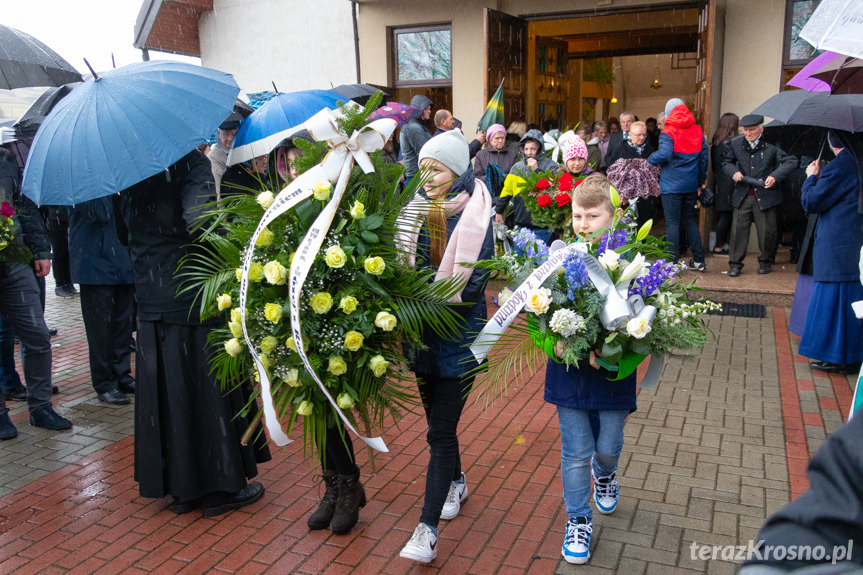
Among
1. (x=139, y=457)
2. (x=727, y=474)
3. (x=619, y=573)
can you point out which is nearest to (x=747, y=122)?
(x=727, y=474)

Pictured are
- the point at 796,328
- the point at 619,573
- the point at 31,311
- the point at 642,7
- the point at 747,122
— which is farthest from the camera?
the point at 642,7

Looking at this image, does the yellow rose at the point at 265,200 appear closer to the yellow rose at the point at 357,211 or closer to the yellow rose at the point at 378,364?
the yellow rose at the point at 357,211

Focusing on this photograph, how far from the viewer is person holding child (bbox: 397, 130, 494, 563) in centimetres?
323

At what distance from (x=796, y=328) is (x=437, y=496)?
455 cm

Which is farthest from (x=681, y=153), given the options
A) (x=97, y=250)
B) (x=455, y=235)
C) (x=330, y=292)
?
(x=330, y=292)

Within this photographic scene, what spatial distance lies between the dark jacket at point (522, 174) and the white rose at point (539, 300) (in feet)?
13.3

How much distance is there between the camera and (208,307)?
332cm

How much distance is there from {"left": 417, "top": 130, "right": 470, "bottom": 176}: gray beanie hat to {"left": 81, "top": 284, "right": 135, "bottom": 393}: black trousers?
11.6 ft

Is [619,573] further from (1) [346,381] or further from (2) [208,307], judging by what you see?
(2) [208,307]

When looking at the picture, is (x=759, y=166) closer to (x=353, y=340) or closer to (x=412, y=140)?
(x=412, y=140)

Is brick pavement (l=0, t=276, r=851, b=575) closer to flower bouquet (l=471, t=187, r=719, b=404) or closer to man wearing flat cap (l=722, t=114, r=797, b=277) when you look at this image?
flower bouquet (l=471, t=187, r=719, b=404)

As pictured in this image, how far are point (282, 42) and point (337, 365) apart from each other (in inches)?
440

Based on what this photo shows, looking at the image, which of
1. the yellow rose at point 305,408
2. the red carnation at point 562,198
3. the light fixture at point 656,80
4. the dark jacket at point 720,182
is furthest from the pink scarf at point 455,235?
the light fixture at point 656,80

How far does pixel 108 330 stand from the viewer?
5.73 m
